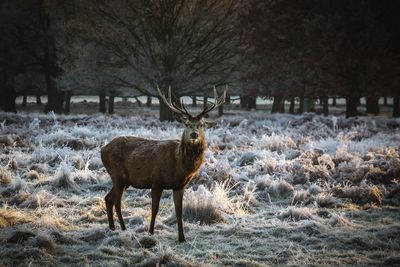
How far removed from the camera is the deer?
19.6 ft

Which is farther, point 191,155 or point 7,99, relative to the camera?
point 7,99

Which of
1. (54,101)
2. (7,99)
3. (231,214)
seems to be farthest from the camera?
(54,101)

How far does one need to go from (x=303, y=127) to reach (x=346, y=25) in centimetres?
627

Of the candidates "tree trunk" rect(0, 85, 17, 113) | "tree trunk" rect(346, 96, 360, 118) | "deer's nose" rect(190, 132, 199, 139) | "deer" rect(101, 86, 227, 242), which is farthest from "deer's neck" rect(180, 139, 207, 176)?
"tree trunk" rect(0, 85, 17, 113)

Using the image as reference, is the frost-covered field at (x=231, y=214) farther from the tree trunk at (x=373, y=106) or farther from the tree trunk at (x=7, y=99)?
the tree trunk at (x=373, y=106)

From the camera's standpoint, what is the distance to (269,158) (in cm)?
1152

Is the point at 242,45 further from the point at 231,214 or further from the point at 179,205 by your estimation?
the point at 179,205

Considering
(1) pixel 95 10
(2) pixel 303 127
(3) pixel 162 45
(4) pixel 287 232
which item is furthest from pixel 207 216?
(1) pixel 95 10

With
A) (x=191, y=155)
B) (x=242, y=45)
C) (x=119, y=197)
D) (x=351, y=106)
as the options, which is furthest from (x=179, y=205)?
(x=351, y=106)

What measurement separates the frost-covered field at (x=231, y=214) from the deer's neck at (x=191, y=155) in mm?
1014

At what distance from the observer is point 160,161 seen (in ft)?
20.6

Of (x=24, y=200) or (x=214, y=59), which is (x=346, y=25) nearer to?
(x=214, y=59)

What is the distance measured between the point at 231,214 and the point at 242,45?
58.0 feet

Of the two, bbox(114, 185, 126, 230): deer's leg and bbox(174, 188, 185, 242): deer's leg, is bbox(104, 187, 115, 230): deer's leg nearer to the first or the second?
bbox(114, 185, 126, 230): deer's leg
